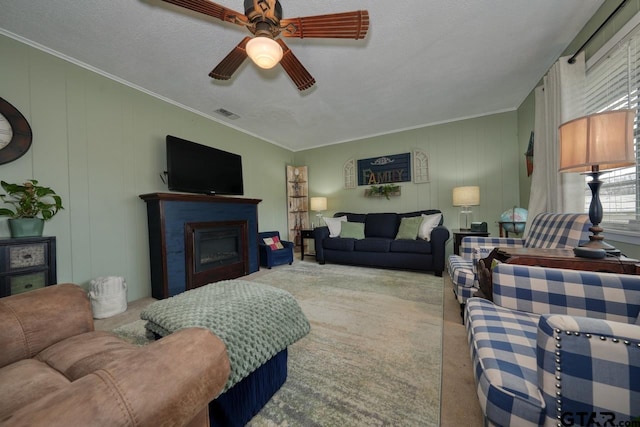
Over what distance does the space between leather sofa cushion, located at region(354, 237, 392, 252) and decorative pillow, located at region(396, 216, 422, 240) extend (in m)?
0.26

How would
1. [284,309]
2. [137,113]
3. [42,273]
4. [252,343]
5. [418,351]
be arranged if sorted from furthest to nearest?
[137,113] → [42,273] → [418,351] → [284,309] → [252,343]

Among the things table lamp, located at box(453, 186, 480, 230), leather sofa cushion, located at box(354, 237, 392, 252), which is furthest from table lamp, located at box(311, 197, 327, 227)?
table lamp, located at box(453, 186, 480, 230)

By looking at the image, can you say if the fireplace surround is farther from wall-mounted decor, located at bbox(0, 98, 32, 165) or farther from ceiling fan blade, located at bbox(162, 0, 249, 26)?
ceiling fan blade, located at bbox(162, 0, 249, 26)

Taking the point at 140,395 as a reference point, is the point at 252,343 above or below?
below

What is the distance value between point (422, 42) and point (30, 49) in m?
3.37

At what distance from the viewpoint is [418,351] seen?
1494 millimetres

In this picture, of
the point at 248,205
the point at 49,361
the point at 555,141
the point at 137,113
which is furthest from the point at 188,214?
the point at 555,141

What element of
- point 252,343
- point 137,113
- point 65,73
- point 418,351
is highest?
point 65,73

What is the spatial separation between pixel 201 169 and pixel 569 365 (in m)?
3.43

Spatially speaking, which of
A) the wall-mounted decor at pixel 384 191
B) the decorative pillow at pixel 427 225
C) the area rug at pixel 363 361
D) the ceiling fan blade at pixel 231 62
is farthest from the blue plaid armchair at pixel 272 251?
the ceiling fan blade at pixel 231 62

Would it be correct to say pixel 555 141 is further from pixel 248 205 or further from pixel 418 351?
pixel 248 205

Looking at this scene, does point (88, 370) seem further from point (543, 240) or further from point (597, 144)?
point (543, 240)

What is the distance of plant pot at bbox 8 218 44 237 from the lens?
172 centimetres

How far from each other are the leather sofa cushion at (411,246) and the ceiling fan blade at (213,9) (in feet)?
10.0
